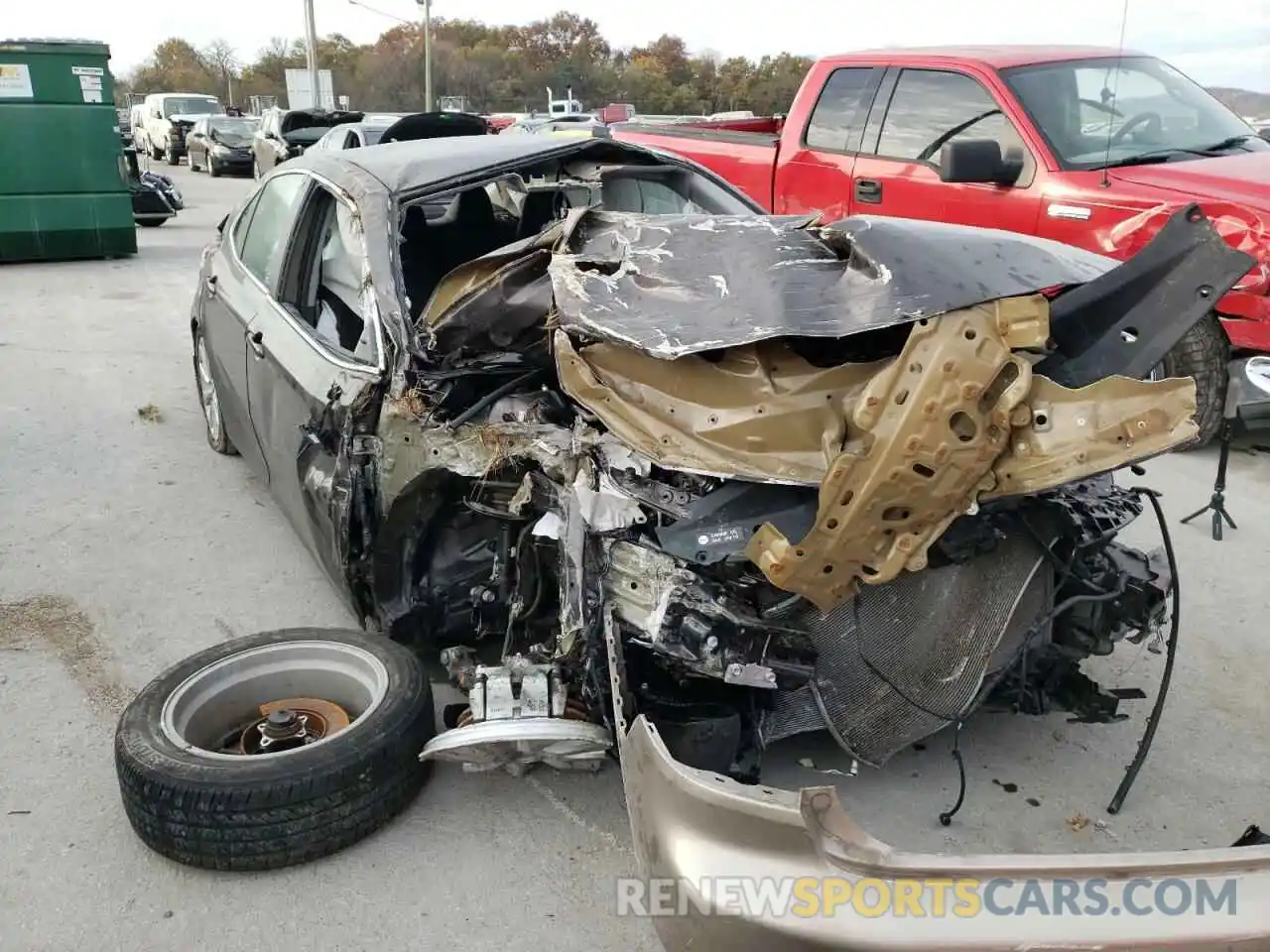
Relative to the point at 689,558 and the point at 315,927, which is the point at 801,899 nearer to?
the point at 689,558

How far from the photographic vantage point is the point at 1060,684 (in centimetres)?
314

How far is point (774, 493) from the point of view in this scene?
8.32 ft

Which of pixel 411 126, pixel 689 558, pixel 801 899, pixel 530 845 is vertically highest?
pixel 411 126

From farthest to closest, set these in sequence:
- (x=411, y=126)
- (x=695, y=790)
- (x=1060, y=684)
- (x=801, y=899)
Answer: (x=411, y=126) < (x=1060, y=684) < (x=695, y=790) < (x=801, y=899)

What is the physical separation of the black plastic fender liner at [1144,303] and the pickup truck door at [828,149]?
14.0ft

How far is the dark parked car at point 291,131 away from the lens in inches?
587

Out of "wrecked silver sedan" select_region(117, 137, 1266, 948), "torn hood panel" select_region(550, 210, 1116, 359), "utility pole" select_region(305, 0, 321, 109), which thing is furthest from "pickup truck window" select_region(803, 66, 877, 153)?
"utility pole" select_region(305, 0, 321, 109)

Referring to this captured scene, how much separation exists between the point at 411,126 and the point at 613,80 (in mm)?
45447

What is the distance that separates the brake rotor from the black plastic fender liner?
2.16 m

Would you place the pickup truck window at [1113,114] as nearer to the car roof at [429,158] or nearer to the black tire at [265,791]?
the car roof at [429,158]

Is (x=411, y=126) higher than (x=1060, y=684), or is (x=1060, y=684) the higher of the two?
(x=411, y=126)

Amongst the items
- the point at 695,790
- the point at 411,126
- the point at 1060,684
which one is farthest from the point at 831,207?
the point at 695,790

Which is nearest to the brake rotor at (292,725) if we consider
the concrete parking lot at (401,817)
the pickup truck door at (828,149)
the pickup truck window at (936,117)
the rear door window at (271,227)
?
the concrete parking lot at (401,817)

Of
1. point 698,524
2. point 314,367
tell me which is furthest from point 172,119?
point 698,524
